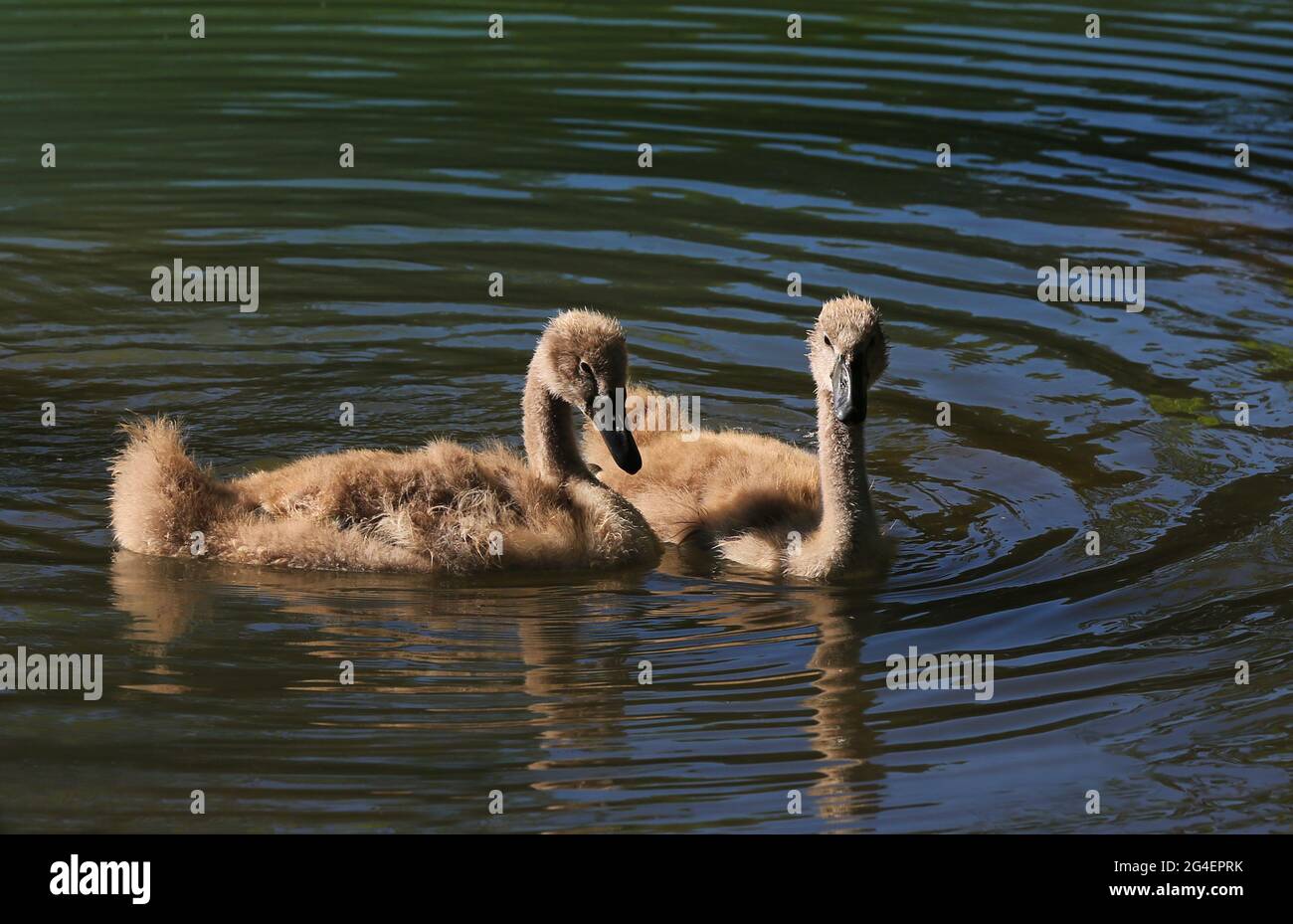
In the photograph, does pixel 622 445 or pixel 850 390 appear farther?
pixel 622 445

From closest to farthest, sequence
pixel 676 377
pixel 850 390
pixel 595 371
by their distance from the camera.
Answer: pixel 850 390 → pixel 595 371 → pixel 676 377

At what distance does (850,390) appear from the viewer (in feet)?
27.1

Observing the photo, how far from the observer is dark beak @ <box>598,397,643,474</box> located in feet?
28.2

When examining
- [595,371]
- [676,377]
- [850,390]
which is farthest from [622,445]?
[676,377]

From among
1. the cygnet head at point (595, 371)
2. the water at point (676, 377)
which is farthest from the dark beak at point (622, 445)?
the water at point (676, 377)

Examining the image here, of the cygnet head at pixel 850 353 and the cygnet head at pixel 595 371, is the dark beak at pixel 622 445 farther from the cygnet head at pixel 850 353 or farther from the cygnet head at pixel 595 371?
the cygnet head at pixel 850 353

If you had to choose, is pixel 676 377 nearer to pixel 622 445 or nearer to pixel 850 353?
pixel 622 445

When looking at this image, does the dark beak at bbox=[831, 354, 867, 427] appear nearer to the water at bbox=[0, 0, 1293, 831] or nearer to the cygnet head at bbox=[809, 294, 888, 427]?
the cygnet head at bbox=[809, 294, 888, 427]

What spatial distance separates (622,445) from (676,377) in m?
2.37

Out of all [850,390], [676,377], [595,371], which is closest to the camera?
[850,390]

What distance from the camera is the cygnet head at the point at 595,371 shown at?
8.53m

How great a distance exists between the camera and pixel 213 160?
14.5 metres

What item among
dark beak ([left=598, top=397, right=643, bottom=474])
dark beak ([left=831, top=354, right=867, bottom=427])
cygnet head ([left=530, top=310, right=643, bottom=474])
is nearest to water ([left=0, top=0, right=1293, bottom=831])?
dark beak ([left=598, top=397, right=643, bottom=474])

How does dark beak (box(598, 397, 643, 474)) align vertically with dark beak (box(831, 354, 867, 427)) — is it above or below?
below
